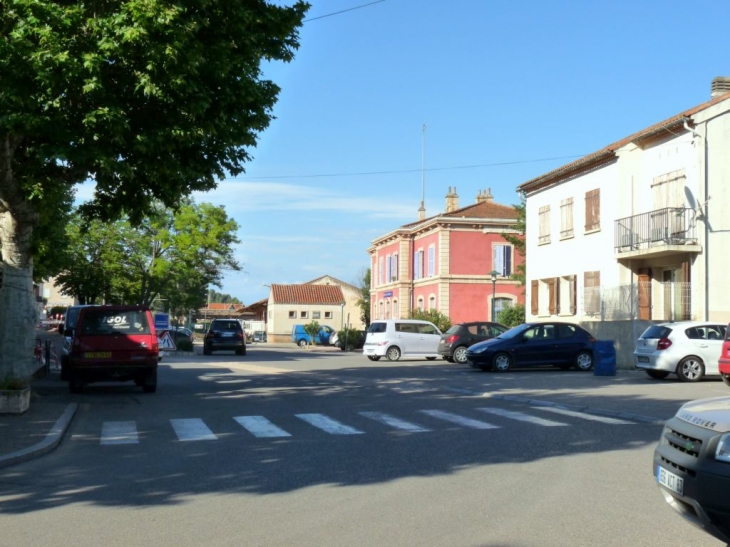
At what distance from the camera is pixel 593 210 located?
111 feet

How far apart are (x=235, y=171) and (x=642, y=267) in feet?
62.9

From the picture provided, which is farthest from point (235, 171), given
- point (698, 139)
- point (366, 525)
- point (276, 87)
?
point (698, 139)

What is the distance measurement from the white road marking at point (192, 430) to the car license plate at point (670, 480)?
7785 millimetres

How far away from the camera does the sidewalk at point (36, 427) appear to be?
1072cm

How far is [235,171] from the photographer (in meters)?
17.2

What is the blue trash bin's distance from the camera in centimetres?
2547

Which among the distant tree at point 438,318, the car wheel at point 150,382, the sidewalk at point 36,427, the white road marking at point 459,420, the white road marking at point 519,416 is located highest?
the distant tree at point 438,318

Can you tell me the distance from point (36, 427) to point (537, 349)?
1788 centimetres

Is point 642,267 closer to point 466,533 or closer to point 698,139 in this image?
point 698,139

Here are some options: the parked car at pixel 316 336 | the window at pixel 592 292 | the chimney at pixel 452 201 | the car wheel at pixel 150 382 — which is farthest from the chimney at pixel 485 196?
the car wheel at pixel 150 382

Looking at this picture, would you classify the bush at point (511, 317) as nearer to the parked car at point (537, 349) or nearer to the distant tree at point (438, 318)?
the distant tree at point (438, 318)

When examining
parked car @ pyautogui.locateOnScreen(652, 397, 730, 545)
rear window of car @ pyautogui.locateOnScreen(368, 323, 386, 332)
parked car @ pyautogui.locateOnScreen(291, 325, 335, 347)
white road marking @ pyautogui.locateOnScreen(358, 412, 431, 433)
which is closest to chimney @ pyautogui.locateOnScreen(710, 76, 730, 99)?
rear window of car @ pyautogui.locateOnScreen(368, 323, 386, 332)

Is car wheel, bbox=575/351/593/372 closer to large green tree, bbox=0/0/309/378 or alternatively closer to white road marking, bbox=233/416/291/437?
large green tree, bbox=0/0/309/378

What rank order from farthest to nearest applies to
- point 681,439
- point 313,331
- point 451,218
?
point 313,331, point 451,218, point 681,439
